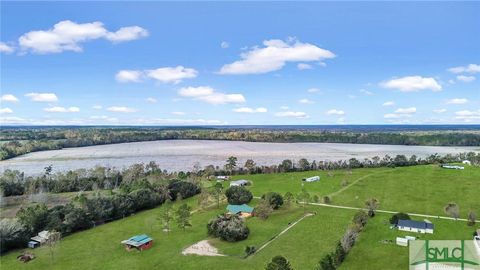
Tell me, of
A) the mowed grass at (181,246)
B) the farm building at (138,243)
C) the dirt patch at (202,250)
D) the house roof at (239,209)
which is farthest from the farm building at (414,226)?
the farm building at (138,243)

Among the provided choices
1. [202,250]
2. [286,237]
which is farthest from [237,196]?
[202,250]

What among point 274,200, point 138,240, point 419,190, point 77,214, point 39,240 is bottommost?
point 39,240

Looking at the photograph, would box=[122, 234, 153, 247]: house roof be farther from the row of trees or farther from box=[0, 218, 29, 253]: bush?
box=[0, 218, 29, 253]: bush

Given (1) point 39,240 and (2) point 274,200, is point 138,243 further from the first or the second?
(2) point 274,200

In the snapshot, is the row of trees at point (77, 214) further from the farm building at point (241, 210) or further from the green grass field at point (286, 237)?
the farm building at point (241, 210)

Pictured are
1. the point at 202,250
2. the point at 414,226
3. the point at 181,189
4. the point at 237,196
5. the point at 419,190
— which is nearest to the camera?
the point at 202,250

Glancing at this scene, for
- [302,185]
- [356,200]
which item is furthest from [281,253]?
[302,185]

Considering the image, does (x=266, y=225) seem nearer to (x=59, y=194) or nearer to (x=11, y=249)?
(x=11, y=249)

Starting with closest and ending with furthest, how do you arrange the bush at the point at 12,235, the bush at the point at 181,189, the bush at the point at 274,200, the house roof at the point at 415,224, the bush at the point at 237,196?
the bush at the point at 12,235, the house roof at the point at 415,224, the bush at the point at 274,200, the bush at the point at 237,196, the bush at the point at 181,189
